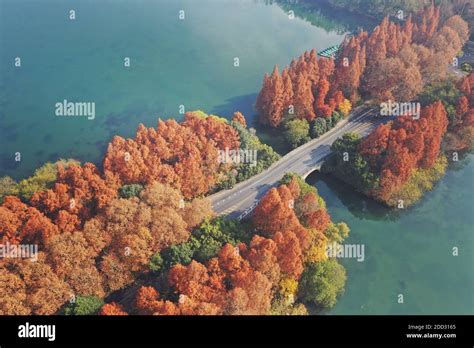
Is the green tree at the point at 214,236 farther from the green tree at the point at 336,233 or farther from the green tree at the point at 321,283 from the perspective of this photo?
the green tree at the point at 336,233

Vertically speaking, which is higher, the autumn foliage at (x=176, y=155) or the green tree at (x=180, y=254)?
the autumn foliage at (x=176, y=155)

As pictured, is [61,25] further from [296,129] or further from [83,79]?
[296,129]

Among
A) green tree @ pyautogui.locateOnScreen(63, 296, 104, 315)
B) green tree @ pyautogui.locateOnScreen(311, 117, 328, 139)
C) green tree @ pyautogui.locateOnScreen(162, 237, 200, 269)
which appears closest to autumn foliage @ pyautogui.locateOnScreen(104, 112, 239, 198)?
green tree @ pyautogui.locateOnScreen(162, 237, 200, 269)

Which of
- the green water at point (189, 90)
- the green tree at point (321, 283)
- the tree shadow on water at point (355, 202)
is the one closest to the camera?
the green tree at point (321, 283)

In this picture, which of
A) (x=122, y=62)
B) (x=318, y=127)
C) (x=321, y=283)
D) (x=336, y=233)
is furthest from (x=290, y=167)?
(x=122, y=62)

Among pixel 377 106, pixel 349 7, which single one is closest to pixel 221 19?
pixel 349 7

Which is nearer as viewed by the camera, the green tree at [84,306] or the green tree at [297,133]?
the green tree at [84,306]

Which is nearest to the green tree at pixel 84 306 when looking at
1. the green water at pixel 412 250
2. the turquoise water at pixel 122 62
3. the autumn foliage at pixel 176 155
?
the autumn foliage at pixel 176 155
